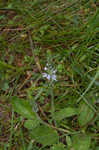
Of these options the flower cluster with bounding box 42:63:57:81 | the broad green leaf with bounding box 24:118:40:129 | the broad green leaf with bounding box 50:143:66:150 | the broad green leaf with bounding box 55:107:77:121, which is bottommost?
the broad green leaf with bounding box 50:143:66:150

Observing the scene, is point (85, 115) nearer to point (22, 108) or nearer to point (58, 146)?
point (58, 146)

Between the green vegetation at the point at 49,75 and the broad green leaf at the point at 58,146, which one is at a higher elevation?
the green vegetation at the point at 49,75

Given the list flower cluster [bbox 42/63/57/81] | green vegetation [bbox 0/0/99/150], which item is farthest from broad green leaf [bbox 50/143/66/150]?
flower cluster [bbox 42/63/57/81]

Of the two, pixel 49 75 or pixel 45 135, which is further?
pixel 49 75

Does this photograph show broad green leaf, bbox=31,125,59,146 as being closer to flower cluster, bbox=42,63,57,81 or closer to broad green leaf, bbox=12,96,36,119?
broad green leaf, bbox=12,96,36,119

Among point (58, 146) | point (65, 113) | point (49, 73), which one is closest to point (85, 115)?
point (65, 113)

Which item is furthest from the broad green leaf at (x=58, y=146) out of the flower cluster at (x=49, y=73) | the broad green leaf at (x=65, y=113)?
the flower cluster at (x=49, y=73)

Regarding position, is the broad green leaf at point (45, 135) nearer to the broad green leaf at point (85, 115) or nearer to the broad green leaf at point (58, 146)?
the broad green leaf at point (58, 146)
